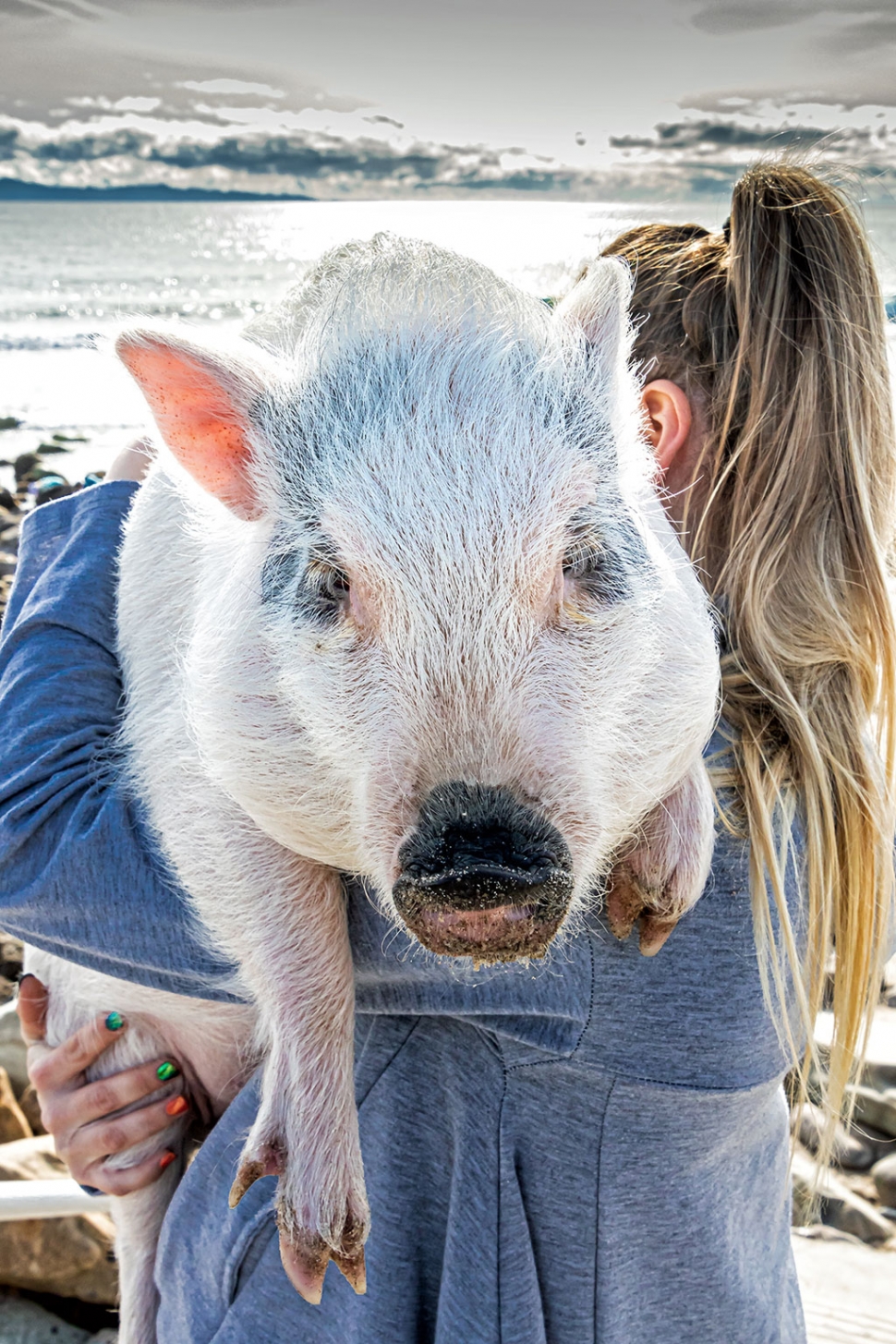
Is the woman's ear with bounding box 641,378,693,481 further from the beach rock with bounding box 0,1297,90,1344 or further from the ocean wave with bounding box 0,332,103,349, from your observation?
the ocean wave with bounding box 0,332,103,349

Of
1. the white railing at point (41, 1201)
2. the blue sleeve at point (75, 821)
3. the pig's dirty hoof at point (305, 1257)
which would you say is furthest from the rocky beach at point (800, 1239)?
the pig's dirty hoof at point (305, 1257)

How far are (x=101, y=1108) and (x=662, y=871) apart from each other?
1286mm

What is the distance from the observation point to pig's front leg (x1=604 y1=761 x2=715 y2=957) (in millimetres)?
1667

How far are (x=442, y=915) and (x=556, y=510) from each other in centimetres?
55

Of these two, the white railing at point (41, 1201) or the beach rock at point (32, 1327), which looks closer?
the white railing at point (41, 1201)

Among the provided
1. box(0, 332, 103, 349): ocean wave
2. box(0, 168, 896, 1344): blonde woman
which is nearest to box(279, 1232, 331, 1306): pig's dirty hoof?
box(0, 168, 896, 1344): blonde woman

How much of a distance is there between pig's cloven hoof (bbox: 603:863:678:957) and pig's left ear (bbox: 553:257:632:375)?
776 mm

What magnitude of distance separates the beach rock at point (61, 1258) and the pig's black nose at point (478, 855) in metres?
2.96

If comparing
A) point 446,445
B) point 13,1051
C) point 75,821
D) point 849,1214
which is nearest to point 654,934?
point 446,445

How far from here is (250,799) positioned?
65.6 inches

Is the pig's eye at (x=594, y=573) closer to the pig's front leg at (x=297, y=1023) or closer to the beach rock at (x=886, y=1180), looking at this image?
the pig's front leg at (x=297, y=1023)

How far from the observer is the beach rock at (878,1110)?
454 centimetres

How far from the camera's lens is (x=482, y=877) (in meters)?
1.22

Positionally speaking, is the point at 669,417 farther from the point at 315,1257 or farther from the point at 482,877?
the point at 315,1257
